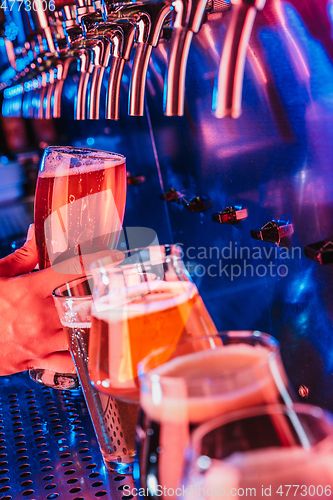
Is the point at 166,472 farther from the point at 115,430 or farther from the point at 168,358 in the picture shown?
the point at 115,430

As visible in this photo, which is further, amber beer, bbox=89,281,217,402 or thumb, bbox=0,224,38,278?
thumb, bbox=0,224,38,278

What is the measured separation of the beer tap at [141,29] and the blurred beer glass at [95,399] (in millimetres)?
274

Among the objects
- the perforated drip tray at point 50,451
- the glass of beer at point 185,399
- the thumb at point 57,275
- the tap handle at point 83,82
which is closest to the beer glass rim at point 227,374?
the glass of beer at point 185,399

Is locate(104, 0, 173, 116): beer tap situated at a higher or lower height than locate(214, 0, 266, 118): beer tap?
higher

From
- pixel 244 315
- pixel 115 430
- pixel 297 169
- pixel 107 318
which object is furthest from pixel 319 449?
pixel 244 315

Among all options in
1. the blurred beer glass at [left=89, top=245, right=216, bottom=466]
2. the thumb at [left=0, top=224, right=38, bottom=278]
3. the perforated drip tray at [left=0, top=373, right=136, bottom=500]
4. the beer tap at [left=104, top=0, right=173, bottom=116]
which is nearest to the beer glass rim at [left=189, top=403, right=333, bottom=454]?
the blurred beer glass at [left=89, top=245, right=216, bottom=466]

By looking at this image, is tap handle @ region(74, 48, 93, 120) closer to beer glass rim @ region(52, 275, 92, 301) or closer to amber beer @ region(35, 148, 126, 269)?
amber beer @ region(35, 148, 126, 269)

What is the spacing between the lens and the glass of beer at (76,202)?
0.80 m

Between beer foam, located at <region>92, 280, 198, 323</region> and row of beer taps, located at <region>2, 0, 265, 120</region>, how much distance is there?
0.18 meters

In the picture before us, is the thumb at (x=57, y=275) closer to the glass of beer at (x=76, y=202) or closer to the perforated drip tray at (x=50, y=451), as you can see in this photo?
the glass of beer at (x=76, y=202)

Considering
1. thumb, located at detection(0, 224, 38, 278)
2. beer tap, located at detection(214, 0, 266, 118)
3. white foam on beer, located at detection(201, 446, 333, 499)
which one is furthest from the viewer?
thumb, located at detection(0, 224, 38, 278)

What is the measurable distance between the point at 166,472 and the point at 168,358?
0.30 feet

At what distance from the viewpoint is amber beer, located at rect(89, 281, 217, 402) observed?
1.48 ft

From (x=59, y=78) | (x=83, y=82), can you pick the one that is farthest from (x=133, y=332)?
(x=59, y=78)
